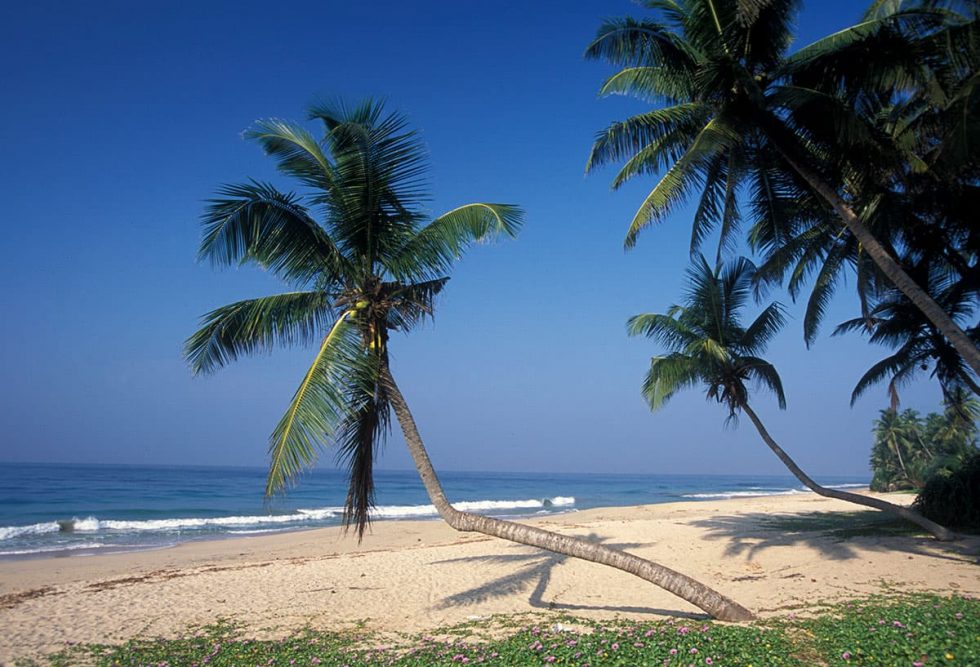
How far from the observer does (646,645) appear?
514 cm

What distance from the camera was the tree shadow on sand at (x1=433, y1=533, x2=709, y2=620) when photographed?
8070 mm

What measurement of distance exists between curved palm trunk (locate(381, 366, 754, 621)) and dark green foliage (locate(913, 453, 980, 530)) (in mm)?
8827

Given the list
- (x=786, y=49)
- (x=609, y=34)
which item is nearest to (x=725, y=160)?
(x=786, y=49)

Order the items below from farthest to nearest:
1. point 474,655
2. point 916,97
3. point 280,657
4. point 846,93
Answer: point 916,97, point 846,93, point 280,657, point 474,655

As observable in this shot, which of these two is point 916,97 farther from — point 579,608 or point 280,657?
point 280,657

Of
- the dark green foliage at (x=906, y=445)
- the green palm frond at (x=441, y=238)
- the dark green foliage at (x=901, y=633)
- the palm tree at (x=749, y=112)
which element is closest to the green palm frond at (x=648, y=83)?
the palm tree at (x=749, y=112)

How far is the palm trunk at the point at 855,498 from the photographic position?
35.9 feet

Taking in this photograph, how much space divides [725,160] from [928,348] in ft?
23.4

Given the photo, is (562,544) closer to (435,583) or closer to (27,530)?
A: (435,583)

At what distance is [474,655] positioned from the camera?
542cm

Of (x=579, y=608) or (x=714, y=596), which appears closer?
(x=714, y=596)

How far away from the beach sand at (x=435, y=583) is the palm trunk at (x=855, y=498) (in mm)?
347

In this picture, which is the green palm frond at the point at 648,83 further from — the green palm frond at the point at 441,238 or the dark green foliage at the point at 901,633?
the dark green foliage at the point at 901,633

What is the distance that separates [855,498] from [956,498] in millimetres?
2249
